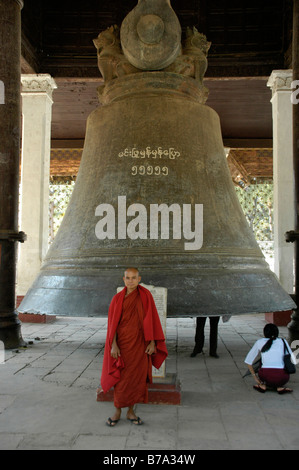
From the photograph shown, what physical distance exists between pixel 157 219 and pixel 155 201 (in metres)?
0.14

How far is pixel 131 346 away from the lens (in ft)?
8.22

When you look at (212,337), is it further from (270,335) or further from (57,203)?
(57,203)

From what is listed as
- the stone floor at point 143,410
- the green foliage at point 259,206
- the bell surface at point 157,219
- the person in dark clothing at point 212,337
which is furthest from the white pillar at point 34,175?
the green foliage at point 259,206

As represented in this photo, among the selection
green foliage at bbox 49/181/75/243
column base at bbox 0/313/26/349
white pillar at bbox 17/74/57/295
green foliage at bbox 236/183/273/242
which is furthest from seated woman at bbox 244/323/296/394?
green foliage at bbox 236/183/273/242

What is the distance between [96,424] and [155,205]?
1.41 m

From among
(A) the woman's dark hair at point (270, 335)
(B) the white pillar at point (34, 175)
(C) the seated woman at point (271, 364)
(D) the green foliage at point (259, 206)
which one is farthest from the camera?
(D) the green foliage at point (259, 206)

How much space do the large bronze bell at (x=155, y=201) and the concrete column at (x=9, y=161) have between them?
139cm

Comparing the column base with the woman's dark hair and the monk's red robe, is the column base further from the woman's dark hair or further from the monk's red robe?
the woman's dark hair

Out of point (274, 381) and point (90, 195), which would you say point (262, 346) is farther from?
point (90, 195)

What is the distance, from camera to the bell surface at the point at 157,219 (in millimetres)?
2814

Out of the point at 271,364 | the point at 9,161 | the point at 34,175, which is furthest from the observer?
the point at 34,175

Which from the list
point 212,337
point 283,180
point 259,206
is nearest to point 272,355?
point 212,337

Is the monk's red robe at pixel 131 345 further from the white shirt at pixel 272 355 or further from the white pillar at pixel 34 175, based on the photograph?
the white pillar at pixel 34 175

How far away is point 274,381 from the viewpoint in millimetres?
3125
